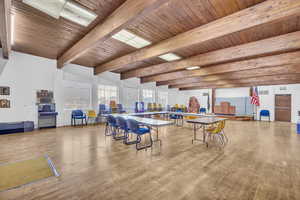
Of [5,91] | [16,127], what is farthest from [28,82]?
[16,127]

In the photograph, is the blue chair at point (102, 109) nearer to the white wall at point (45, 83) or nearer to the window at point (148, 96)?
the white wall at point (45, 83)

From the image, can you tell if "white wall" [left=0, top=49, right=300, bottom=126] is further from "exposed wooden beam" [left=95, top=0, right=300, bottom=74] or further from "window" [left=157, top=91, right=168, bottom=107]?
"exposed wooden beam" [left=95, top=0, right=300, bottom=74]

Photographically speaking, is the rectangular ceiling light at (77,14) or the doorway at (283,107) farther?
the doorway at (283,107)

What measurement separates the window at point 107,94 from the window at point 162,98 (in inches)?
173

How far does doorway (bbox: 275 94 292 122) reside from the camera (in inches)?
379

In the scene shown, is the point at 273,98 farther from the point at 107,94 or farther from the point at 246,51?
the point at 107,94

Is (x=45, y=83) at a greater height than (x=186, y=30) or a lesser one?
lesser

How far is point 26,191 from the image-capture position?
193 cm

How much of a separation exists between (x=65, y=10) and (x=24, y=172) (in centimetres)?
331

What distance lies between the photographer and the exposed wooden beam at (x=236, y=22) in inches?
104

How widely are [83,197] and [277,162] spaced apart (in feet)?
12.1

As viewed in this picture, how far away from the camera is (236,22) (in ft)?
10.1

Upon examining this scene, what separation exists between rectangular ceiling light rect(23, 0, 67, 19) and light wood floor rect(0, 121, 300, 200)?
3235 mm

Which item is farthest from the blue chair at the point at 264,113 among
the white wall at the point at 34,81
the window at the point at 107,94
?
the white wall at the point at 34,81
